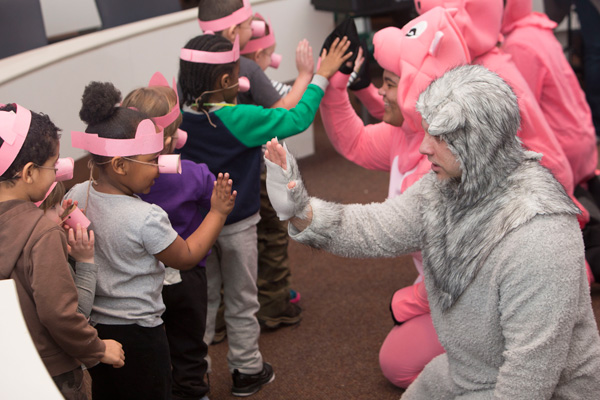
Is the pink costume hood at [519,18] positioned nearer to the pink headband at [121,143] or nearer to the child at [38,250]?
the pink headband at [121,143]

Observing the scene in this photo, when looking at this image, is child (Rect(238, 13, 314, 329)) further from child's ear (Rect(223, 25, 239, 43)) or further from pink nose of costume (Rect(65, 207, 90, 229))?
pink nose of costume (Rect(65, 207, 90, 229))

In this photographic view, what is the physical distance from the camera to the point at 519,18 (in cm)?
278

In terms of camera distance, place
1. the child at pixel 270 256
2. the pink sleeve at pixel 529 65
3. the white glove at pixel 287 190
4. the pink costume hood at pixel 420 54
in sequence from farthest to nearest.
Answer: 1. the pink sleeve at pixel 529 65
2. the child at pixel 270 256
3. the pink costume hood at pixel 420 54
4. the white glove at pixel 287 190

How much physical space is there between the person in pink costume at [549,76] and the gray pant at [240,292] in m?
1.31

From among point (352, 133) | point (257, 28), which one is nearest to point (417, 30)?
point (352, 133)

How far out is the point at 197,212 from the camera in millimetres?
1924

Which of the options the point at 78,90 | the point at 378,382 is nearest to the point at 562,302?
the point at 378,382

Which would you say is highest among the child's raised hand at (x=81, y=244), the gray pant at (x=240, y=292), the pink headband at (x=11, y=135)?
the pink headband at (x=11, y=135)

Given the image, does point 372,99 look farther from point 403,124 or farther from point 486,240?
point 486,240

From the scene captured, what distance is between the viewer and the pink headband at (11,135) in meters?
1.35

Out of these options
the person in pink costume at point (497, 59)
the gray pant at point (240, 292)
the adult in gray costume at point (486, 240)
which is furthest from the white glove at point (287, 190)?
the person in pink costume at point (497, 59)

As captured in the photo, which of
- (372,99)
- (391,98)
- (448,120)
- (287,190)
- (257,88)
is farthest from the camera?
(372,99)

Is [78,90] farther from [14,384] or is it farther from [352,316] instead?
[14,384]

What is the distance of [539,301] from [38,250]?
979 mm
